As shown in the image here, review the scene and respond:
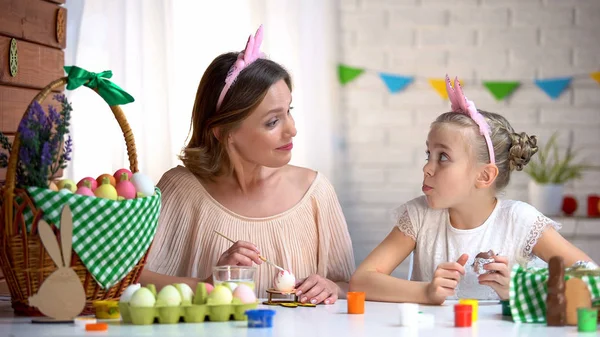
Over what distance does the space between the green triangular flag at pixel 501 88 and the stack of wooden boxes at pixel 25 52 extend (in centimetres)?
198

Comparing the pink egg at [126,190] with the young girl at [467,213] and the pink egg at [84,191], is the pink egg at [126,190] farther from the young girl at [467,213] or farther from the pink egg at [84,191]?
the young girl at [467,213]

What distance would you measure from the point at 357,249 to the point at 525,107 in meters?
1.02

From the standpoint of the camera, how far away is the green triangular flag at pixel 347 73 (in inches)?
157

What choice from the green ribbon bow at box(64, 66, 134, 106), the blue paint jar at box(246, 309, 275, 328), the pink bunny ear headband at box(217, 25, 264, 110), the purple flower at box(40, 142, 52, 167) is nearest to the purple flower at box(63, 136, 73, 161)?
the purple flower at box(40, 142, 52, 167)

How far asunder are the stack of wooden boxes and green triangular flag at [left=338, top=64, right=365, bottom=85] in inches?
57.8

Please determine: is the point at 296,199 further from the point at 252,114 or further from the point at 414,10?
the point at 414,10

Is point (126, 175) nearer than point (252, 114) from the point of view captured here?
Yes

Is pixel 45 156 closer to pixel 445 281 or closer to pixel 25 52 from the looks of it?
pixel 445 281

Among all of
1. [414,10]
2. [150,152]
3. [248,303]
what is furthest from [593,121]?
[248,303]

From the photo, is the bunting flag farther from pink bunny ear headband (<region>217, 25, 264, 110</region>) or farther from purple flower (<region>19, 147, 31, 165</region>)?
purple flower (<region>19, 147, 31, 165</region>)

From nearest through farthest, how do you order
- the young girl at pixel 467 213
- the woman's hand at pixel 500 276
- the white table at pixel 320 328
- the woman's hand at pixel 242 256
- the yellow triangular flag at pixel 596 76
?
the white table at pixel 320 328 → the woman's hand at pixel 500 276 → the woman's hand at pixel 242 256 → the young girl at pixel 467 213 → the yellow triangular flag at pixel 596 76

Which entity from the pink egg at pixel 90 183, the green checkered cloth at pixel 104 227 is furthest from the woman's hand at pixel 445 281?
the pink egg at pixel 90 183

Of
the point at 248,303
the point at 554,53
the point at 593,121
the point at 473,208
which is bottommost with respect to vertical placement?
the point at 248,303

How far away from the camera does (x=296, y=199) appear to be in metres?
2.63
